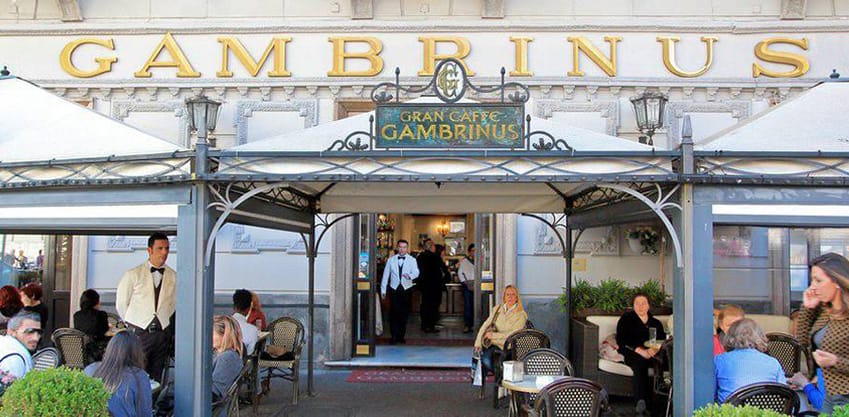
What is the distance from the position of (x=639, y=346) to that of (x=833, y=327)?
3.40 metres

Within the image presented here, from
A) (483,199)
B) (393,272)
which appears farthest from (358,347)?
(483,199)

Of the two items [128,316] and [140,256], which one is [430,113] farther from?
[140,256]

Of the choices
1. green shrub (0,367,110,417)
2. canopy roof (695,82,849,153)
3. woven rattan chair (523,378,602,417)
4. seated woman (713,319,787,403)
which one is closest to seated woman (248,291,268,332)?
green shrub (0,367,110,417)

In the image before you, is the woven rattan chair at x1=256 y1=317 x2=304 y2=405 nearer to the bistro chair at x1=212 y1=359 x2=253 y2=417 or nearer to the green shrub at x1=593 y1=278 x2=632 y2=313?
the bistro chair at x1=212 y1=359 x2=253 y2=417

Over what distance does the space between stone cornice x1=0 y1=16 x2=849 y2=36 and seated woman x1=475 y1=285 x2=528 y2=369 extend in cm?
454

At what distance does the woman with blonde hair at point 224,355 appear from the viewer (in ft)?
18.9

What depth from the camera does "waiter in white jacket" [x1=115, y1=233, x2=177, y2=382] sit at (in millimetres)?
6449

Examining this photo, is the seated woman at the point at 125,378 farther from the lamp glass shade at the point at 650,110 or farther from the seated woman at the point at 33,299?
the lamp glass shade at the point at 650,110

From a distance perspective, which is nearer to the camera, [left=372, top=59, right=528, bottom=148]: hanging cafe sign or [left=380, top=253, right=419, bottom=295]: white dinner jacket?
[left=372, top=59, right=528, bottom=148]: hanging cafe sign

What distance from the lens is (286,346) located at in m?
8.41

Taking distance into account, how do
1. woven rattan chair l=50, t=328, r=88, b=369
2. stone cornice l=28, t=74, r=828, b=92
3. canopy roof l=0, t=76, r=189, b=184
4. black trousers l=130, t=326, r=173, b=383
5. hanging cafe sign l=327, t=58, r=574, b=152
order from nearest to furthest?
1. hanging cafe sign l=327, t=58, r=574, b=152
2. canopy roof l=0, t=76, r=189, b=184
3. black trousers l=130, t=326, r=173, b=383
4. woven rattan chair l=50, t=328, r=88, b=369
5. stone cornice l=28, t=74, r=828, b=92

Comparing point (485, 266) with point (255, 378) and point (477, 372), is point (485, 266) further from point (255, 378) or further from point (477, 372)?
point (255, 378)

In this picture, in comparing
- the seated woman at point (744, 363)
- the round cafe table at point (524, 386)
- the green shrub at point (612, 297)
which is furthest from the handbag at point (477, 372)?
the seated woman at point (744, 363)

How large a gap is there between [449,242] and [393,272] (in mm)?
4983
